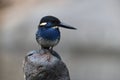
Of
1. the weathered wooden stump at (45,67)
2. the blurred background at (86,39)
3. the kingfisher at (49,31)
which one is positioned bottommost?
the blurred background at (86,39)

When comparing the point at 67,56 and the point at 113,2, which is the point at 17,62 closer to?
the point at 67,56

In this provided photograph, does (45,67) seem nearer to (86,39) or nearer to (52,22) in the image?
(52,22)

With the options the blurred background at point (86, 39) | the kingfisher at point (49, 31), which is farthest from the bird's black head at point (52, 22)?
the blurred background at point (86, 39)

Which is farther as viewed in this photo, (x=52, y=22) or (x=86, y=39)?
(x=86, y=39)

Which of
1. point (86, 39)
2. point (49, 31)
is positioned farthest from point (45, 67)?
point (86, 39)

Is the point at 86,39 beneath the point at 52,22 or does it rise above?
beneath

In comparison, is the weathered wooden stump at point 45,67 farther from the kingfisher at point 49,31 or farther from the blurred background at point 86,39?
the blurred background at point 86,39

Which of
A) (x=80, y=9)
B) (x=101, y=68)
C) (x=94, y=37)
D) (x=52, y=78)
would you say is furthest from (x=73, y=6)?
(x=52, y=78)

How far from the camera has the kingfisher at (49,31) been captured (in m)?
0.90

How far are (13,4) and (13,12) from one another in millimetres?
67

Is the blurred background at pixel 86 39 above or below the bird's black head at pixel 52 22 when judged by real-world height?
below

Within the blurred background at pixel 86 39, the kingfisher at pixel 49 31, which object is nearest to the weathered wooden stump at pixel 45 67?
the kingfisher at pixel 49 31

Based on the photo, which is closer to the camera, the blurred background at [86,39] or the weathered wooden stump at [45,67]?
the weathered wooden stump at [45,67]

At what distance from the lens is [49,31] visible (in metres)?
0.91
